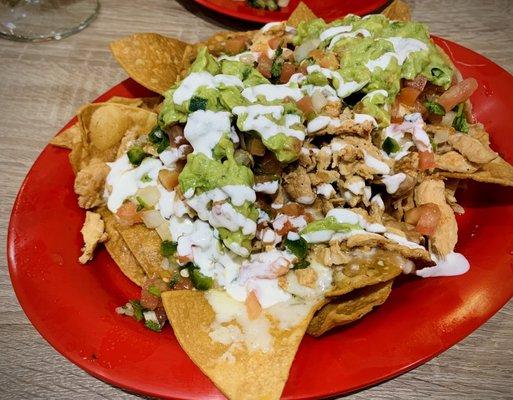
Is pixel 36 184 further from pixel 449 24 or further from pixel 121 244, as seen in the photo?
pixel 449 24

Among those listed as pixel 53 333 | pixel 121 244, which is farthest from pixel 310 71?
pixel 53 333

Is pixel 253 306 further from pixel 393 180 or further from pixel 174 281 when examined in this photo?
pixel 393 180

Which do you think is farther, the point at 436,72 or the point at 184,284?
the point at 436,72

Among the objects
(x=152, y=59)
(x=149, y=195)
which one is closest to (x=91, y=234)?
(x=149, y=195)

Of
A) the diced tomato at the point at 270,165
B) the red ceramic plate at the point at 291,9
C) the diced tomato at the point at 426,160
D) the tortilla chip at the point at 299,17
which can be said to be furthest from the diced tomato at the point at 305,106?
the red ceramic plate at the point at 291,9

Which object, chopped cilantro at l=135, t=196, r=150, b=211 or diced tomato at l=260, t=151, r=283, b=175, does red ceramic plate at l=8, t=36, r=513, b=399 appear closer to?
chopped cilantro at l=135, t=196, r=150, b=211

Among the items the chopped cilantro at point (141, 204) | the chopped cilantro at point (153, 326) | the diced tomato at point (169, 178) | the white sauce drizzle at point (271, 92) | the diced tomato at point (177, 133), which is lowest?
the chopped cilantro at point (153, 326)

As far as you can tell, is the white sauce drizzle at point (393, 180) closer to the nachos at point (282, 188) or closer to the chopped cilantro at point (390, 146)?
the nachos at point (282, 188)

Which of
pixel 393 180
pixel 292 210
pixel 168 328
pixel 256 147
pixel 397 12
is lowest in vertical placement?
pixel 168 328
